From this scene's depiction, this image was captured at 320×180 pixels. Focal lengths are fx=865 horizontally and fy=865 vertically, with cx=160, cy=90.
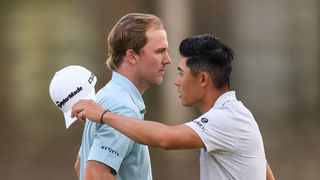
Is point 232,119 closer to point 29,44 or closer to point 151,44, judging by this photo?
point 151,44

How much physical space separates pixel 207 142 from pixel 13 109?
4777 millimetres

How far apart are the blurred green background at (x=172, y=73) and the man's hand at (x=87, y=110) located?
4153 mm

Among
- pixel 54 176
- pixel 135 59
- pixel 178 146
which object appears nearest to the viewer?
pixel 178 146

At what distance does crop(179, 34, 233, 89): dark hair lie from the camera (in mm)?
3092

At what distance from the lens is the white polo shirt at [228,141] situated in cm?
299

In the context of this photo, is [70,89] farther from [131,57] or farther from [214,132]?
[214,132]

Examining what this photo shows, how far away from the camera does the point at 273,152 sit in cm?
735

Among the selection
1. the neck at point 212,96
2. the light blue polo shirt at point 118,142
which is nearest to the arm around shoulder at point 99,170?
the light blue polo shirt at point 118,142

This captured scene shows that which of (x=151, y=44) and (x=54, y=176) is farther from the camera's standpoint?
(x=54, y=176)

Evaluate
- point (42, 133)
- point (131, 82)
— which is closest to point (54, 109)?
point (42, 133)

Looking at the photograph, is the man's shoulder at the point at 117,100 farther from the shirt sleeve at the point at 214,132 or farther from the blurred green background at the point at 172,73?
the blurred green background at the point at 172,73

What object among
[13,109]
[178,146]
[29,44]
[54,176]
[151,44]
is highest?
[151,44]

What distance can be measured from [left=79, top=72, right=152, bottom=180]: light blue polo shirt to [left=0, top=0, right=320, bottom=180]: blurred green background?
3.86 metres

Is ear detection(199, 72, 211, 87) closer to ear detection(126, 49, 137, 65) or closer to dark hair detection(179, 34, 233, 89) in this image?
dark hair detection(179, 34, 233, 89)
